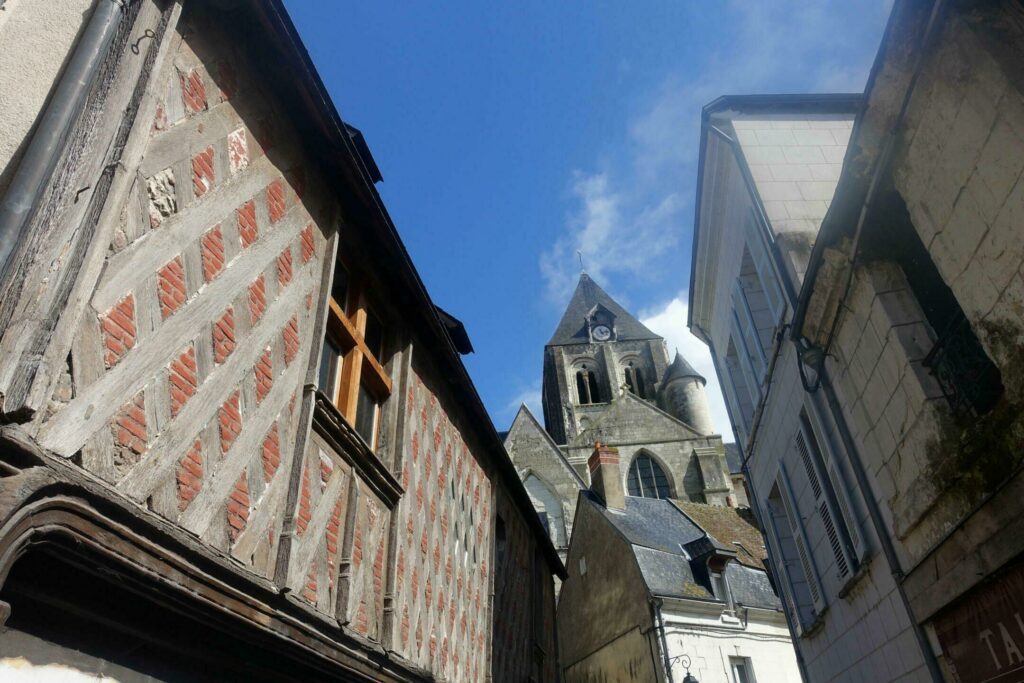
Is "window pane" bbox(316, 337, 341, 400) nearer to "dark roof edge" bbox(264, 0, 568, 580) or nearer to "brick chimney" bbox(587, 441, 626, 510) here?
"dark roof edge" bbox(264, 0, 568, 580)

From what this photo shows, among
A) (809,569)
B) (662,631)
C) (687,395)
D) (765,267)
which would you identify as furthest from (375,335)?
(687,395)

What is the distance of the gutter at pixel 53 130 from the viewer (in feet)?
5.83

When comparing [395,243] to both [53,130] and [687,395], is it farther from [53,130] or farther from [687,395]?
[687,395]

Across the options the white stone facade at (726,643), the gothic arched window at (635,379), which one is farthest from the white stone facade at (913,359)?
the gothic arched window at (635,379)

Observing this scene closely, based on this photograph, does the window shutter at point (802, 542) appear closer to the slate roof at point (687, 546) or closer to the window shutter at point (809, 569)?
the window shutter at point (809, 569)

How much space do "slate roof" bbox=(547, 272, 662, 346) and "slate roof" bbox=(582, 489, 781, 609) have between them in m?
21.7

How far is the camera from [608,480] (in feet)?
56.5

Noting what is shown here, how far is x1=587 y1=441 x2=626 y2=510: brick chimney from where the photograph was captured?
663 inches

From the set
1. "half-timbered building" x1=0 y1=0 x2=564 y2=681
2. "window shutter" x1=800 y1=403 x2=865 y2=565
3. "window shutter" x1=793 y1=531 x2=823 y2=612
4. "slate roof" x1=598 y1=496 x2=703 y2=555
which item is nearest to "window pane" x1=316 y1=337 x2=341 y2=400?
"half-timbered building" x1=0 y1=0 x2=564 y2=681

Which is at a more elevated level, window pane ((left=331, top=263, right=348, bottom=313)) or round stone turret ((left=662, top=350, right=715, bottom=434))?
round stone turret ((left=662, top=350, right=715, bottom=434))

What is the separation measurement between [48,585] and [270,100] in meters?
2.49

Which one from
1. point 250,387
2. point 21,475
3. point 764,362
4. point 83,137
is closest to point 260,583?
point 250,387

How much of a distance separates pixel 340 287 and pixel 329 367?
0.61m

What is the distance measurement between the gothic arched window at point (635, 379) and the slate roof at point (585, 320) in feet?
6.34
